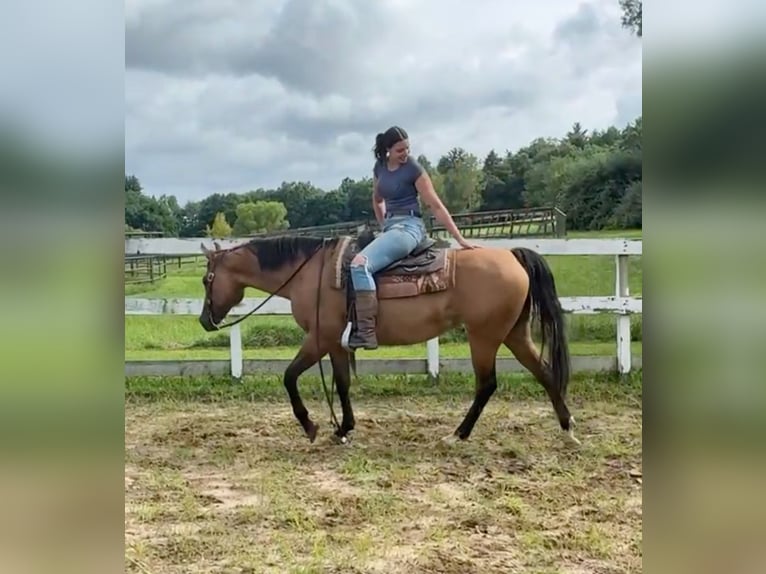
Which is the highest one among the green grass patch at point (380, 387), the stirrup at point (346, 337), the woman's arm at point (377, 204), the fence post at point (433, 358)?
the woman's arm at point (377, 204)

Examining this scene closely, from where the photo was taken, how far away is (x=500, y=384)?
8.03ft

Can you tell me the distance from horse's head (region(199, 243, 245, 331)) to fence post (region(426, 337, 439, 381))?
77cm

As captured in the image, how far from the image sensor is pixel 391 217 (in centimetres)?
234

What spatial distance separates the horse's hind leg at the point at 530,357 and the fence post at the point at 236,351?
1.04 meters

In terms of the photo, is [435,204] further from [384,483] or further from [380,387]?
[384,483]

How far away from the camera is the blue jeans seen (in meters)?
2.34

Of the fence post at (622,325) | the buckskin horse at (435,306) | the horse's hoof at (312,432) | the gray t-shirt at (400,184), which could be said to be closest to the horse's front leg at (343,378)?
the buckskin horse at (435,306)

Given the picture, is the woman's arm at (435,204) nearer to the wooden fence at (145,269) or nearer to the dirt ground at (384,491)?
the dirt ground at (384,491)

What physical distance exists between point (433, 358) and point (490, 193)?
68 cm

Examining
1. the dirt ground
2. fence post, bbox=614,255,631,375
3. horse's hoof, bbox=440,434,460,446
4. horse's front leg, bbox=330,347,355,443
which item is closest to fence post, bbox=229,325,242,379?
the dirt ground

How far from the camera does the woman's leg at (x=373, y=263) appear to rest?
2.35 meters

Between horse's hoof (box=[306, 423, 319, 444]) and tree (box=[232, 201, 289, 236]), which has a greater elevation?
tree (box=[232, 201, 289, 236])

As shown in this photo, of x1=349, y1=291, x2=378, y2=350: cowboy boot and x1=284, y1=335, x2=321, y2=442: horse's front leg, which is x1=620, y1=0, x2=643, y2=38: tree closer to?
x1=349, y1=291, x2=378, y2=350: cowboy boot
